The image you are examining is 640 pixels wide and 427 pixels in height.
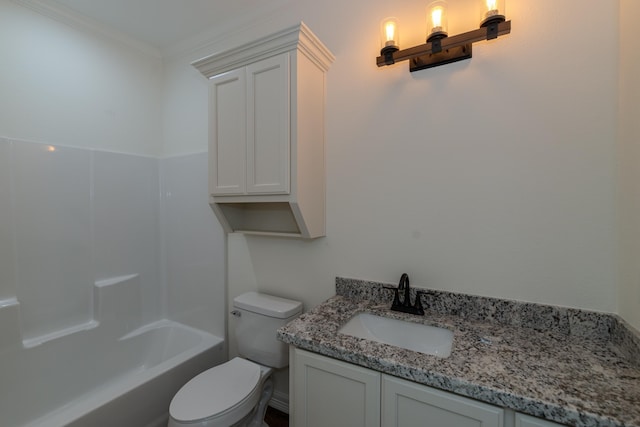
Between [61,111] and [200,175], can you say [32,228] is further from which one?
[200,175]

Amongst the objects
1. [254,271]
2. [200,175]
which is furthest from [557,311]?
[200,175]

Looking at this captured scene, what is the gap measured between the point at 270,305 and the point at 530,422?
1.29 metres

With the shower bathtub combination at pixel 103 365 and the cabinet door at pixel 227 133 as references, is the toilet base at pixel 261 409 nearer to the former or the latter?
the shower bathtub combination at pixel 103 365

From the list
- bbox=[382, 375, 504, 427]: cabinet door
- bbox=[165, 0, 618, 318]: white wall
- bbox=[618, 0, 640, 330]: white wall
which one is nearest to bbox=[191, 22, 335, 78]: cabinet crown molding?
bbox=[165, 0, 618, 318]: white wall

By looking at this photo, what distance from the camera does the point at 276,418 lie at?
6.04 feet

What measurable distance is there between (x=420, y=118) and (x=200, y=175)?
5.48 ft

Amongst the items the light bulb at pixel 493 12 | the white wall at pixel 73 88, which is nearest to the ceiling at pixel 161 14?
the white wall at pixel 73 88

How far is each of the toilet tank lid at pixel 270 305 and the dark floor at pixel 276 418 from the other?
2.55 ft

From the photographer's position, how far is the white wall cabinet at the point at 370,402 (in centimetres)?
81

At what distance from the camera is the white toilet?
127 centimetres

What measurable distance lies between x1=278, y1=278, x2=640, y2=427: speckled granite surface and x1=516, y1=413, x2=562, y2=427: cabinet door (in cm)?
3

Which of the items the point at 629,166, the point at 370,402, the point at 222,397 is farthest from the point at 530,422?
the point at 222,397

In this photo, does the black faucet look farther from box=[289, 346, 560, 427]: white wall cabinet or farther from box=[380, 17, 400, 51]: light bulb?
box=[380, 17, 400, 51]: light bulb

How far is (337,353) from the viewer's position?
3.33 ft
